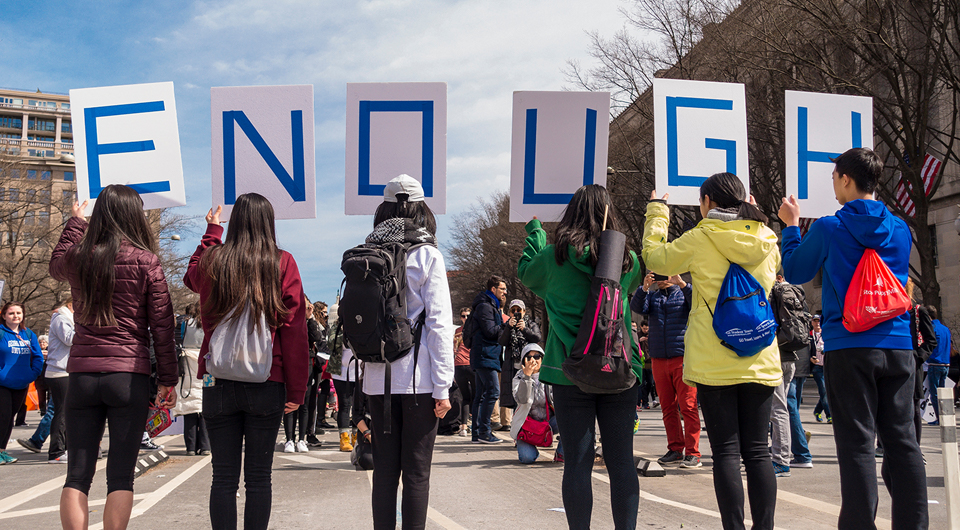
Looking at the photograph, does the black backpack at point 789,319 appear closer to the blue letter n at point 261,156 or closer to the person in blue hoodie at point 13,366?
the blue letter n at point 261,156

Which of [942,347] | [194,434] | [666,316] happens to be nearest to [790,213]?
[666,316]

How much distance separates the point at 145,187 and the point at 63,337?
4.34 m

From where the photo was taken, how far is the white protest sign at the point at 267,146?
19.2 ft

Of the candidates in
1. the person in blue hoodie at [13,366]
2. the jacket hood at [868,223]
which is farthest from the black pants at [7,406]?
Result: the jacket hood at [868,223]

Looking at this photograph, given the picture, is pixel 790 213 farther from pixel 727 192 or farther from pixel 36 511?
pixel 36 511

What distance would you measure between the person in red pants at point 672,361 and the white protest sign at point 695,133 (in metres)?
1.75

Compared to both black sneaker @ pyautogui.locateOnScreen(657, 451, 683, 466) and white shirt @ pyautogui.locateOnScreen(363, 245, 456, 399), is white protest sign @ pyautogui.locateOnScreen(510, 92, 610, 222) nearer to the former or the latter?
white shirt @ pyautogui.locateOnScreen(363, 245, 456, 399)

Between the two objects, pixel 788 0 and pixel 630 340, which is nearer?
pixel 630 340

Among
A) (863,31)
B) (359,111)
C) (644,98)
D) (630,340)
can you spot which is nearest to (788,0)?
(863,31)

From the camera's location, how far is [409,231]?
4.03 meters

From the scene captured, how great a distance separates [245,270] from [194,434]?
22.3ft

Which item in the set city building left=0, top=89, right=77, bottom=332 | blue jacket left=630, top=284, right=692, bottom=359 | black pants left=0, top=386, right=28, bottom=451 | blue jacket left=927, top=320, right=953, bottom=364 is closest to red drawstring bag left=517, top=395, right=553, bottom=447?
blue jacket left=630, top=284, right=692, bottom=359

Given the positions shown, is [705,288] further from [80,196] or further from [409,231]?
[80,196]

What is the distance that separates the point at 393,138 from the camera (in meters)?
A: 6.03
